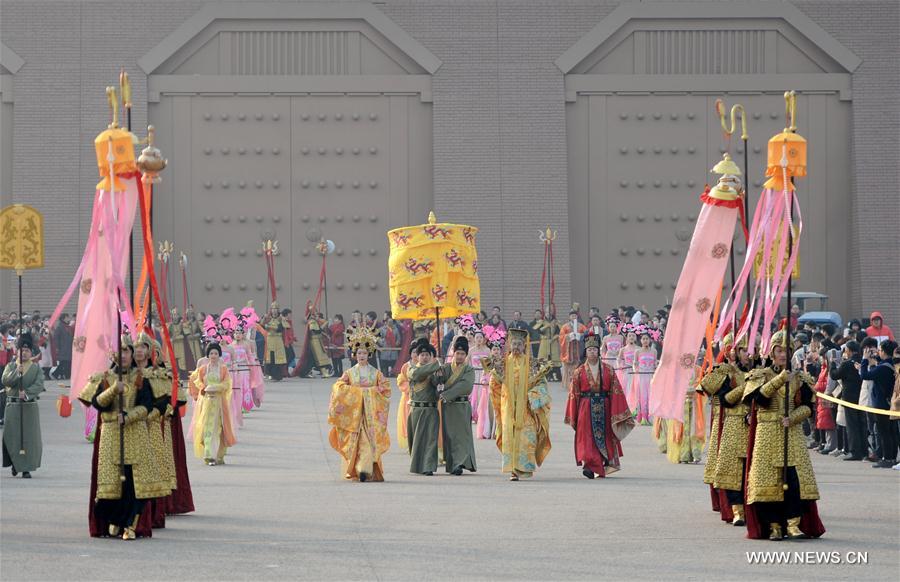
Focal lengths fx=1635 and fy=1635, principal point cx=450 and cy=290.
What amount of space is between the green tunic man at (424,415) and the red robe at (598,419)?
140 cm

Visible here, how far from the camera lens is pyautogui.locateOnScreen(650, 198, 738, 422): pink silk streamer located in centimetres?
1348

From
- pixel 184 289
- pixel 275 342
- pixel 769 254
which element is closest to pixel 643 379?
pixel 769 254

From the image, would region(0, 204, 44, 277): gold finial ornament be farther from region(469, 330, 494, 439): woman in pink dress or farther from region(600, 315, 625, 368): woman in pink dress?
region(600, 315, 625, 368): woman in pink dress

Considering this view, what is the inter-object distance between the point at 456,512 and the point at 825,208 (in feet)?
77.9

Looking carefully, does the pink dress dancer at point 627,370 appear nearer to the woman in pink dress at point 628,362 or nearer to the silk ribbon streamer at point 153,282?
the woman in pink dress at point 628,362

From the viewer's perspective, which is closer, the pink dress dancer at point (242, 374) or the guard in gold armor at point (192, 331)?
the pink dress dancer at point (242, 374)

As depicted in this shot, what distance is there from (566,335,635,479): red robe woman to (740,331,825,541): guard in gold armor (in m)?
4.43

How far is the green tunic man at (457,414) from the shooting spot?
55.2 ft

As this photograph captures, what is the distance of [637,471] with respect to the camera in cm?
1708

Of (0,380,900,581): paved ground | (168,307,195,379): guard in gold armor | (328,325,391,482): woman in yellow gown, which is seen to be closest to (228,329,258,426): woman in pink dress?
(0,380,900,581): paved ground

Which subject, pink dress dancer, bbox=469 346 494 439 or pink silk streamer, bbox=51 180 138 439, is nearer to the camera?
pink silk streamer, bbox=51 180 138 439

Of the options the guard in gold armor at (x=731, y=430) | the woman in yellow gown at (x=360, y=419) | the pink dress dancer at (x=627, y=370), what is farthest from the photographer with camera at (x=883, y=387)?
the pink dress dancer at (x=627, y=370)

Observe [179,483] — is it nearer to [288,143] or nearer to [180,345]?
[180,345]

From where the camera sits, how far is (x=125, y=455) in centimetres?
1193
